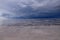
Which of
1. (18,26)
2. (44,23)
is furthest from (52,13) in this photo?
(18,26)

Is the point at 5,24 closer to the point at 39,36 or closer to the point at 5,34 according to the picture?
the point at 5,34

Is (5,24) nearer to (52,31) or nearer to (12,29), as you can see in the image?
(12,29)

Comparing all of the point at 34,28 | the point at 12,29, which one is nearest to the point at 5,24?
the point at 12,29

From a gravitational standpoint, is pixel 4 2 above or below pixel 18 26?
above

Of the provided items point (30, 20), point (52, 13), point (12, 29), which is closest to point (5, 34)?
point (12, 29)

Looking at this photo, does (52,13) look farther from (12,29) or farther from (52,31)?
(12,29)

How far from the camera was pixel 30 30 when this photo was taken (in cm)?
55

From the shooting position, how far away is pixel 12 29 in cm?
55

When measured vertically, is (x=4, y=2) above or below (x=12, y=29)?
above

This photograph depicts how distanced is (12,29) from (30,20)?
0.10 metres

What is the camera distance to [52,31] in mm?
541

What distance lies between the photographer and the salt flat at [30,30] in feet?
1.74

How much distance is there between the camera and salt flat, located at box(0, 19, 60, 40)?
1.74ft

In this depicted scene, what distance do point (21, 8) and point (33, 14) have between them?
7 cm
